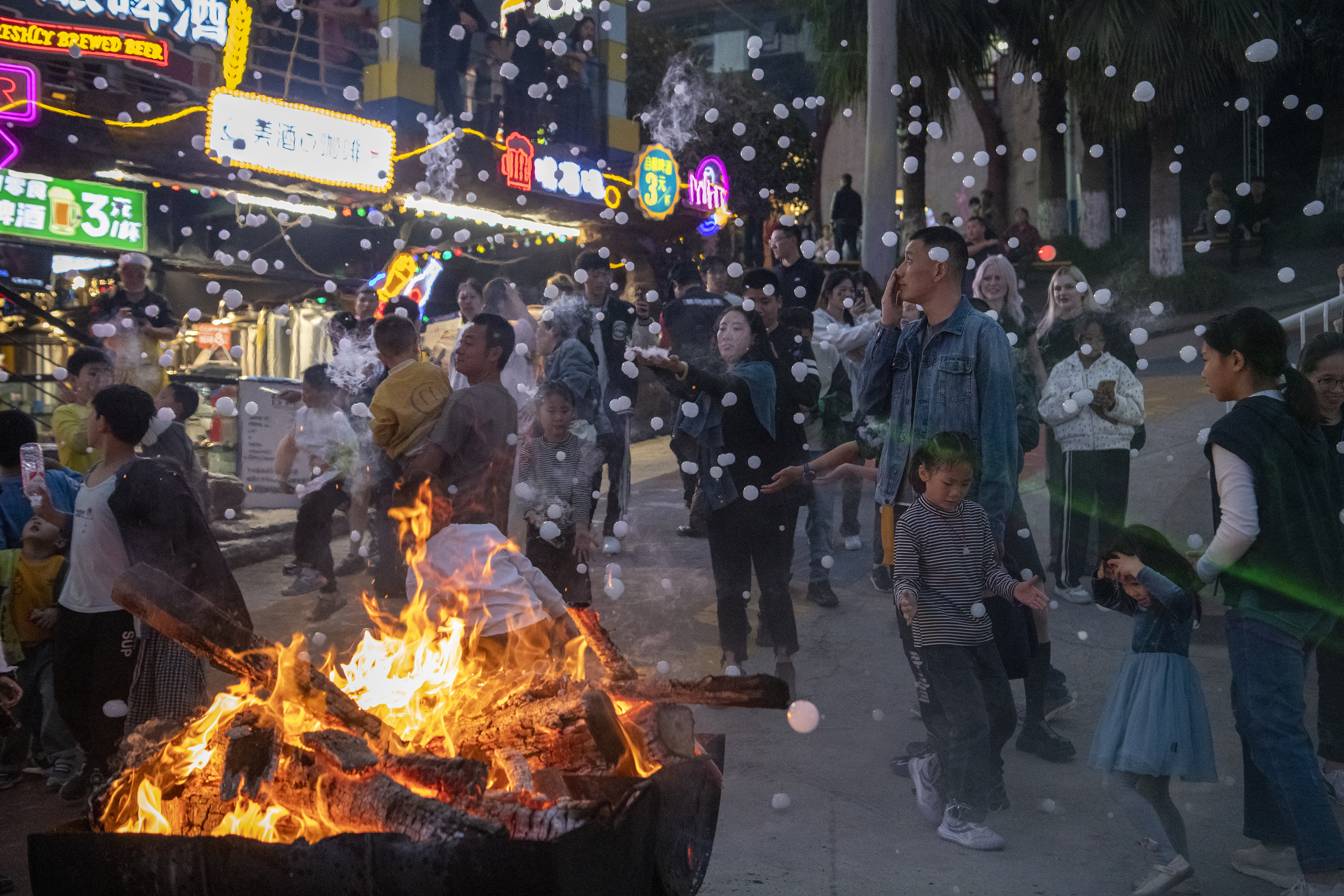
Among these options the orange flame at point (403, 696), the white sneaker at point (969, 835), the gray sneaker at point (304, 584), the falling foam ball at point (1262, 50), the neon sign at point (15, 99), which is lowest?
the white sneaker at point (969, 835)

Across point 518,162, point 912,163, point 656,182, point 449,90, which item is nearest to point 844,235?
point 656,182

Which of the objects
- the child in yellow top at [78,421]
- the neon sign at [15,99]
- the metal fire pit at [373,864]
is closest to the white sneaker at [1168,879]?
the metal fire pit at [373,864]

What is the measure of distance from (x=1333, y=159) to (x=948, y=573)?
19.2 metres

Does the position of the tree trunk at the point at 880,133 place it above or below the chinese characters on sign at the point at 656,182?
below

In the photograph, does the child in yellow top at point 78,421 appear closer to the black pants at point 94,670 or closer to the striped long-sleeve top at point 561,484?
the black pants at point 94,670

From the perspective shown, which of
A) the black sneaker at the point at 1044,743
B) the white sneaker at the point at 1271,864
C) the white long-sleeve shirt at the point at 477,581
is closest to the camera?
the white sneaker at the point at 1271,864

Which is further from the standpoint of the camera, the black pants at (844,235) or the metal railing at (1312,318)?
the black pants at (844,235)

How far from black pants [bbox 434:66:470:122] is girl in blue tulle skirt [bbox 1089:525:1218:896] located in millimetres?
12213

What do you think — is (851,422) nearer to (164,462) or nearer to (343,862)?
(164,462)

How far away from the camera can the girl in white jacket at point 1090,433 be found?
21.1 feet

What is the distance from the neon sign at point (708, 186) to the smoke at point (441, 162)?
4.64 meters

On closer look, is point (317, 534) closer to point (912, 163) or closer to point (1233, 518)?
point (1233, 518)

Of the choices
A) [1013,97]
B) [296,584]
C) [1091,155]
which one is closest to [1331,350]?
[296,584]

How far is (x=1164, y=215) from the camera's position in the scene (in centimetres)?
1930
